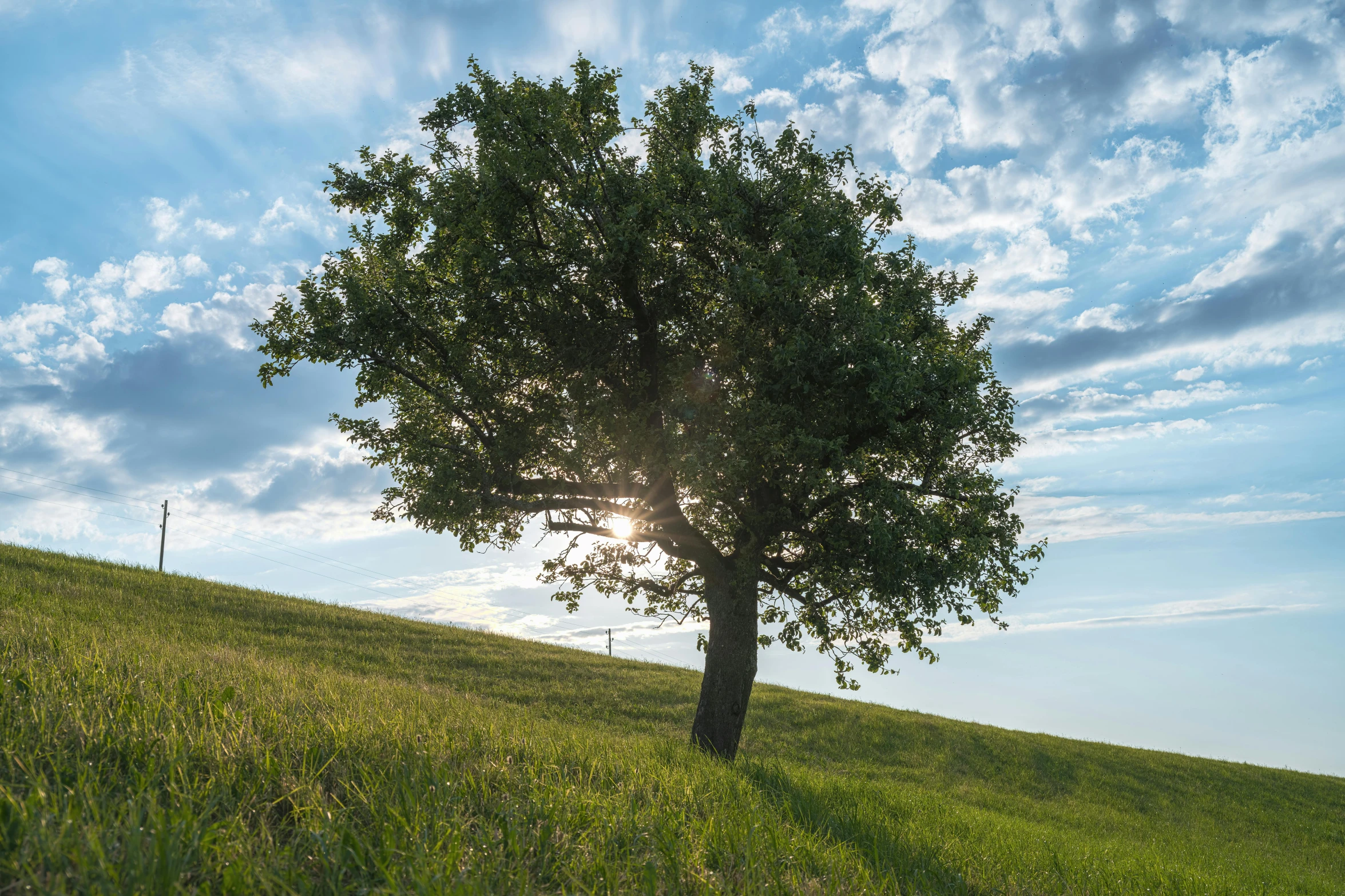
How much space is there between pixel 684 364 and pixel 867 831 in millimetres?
9856

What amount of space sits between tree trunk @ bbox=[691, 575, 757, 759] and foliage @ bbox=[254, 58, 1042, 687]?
8.3 inches

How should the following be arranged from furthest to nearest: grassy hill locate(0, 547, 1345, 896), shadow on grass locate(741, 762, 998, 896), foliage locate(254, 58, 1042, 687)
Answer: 1. foliage locate(254, 58, 1042, 687)
2. shadow on grass locate(741, 762, 998, 896)
3. grassy hill locate(0, 547, 1345, 896)

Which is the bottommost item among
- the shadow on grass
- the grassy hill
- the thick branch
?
the shadow on grass

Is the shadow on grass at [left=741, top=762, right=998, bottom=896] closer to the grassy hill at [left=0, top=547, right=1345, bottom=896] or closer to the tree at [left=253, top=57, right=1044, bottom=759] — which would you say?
the grassy hill at [left=0, top=547, right=1345, bottom=896]

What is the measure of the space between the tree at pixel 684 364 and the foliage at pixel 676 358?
0.20 feet

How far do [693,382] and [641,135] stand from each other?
261 inches

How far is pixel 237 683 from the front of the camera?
868cm

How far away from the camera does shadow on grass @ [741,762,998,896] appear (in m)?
6.96

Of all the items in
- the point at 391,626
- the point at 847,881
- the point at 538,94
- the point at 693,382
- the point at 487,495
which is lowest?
the point at 391,626

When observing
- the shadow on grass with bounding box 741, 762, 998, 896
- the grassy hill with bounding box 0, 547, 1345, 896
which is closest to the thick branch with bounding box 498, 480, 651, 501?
the grassy hill with bounding box 0, 547, 1345, 896

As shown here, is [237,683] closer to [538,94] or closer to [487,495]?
[487,495]

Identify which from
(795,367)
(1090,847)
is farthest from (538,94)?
(1090,847)

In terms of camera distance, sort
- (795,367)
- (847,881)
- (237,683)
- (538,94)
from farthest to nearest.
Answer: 1. (538,94)
2. (795,367)
3. (237,683)
4. (847,881)

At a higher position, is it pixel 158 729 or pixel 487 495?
pixel 487 495
